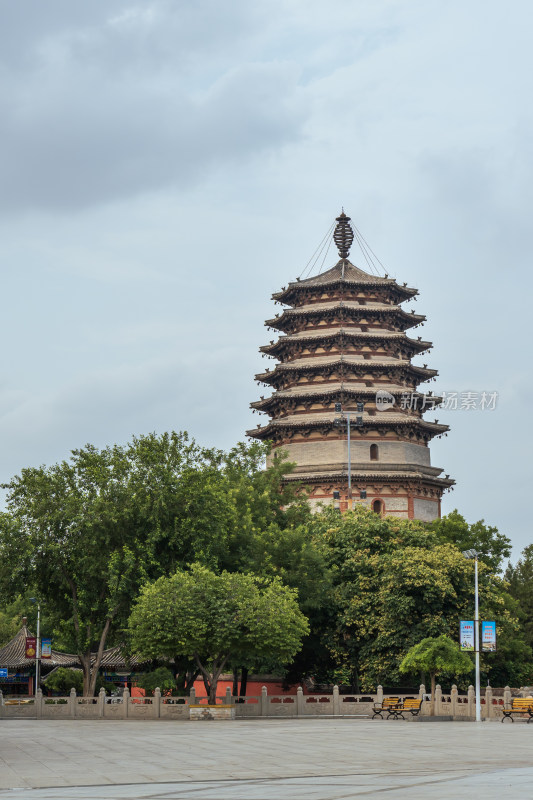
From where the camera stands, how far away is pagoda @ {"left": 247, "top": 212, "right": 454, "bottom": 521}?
64500 millimetres

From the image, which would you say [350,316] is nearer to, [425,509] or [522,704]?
[425,509]

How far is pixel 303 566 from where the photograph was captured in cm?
4844

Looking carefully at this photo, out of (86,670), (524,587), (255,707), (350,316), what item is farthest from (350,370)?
(255,707)

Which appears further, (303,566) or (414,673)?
(303,566)

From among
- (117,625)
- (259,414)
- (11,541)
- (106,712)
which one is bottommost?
(106,712)

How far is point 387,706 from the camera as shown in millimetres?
41688

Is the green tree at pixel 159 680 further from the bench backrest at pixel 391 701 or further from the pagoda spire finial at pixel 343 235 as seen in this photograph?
the pagoda spire finial at pixel 343 235

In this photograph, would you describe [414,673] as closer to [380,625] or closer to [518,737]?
[380,625]

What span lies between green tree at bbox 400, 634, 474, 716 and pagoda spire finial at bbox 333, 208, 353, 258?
35.2 meters

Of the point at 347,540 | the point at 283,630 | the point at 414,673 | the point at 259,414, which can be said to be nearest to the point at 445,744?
the point at 283,630

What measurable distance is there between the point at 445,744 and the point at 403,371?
1750 inches

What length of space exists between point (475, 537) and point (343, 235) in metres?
22.3

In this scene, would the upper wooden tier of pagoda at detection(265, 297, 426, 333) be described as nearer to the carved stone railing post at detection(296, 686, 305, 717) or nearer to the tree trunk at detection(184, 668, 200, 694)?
the tree trunk at detection(184, 668, 200, 694)

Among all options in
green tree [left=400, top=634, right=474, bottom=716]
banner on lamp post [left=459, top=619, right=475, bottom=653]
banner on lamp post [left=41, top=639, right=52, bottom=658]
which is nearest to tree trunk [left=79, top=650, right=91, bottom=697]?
banner on lamp post [left=41, top=639, right=52, bottom=658]
